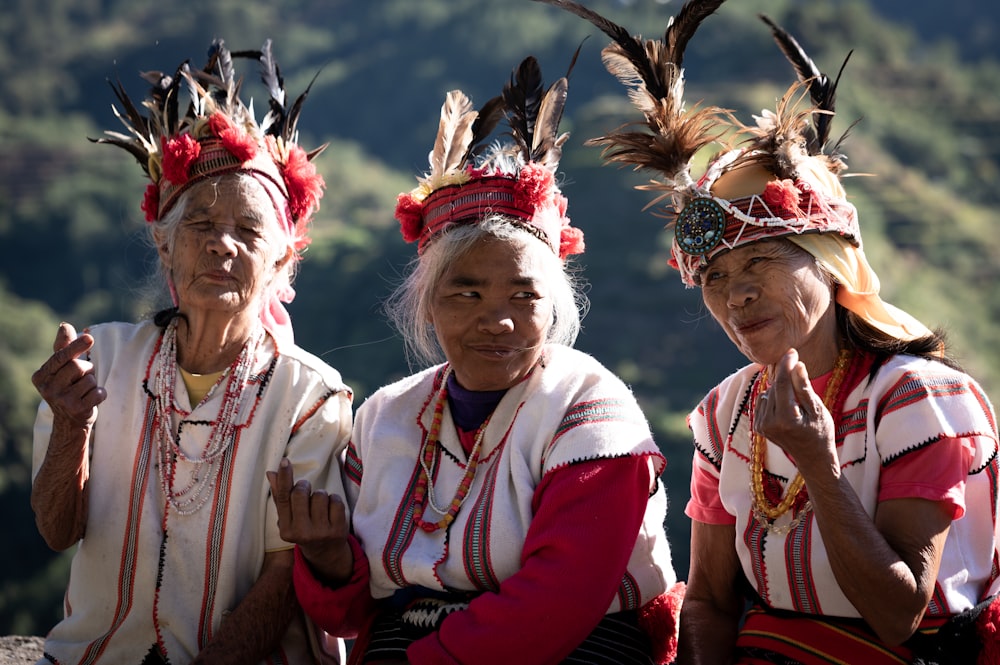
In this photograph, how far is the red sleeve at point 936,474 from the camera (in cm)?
→ 276

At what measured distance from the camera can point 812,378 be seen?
309cm

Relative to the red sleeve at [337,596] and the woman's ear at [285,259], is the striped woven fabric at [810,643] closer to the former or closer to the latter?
the red sleeve at [337,596]

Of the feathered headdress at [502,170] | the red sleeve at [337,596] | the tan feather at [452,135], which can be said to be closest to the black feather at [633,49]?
the feathered headdress at [502,170]

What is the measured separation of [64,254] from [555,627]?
176 feet

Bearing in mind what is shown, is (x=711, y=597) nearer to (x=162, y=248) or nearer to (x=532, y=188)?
(x=532, y=188)

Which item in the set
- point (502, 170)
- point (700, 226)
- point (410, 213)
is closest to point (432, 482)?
point (410, 213)

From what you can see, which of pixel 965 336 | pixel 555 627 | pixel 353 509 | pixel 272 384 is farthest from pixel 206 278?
pixel 965 336

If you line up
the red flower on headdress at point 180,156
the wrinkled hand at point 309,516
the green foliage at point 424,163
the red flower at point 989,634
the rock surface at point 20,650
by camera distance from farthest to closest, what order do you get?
the green foliage at point 424,163
the rock surface at point 20,650
the red flower on headdress at point 180,156
the wrinkled hand at point 309,516
the red flower at point 989,634

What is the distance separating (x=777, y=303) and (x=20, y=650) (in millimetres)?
3092

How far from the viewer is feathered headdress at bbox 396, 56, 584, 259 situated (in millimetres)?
3248

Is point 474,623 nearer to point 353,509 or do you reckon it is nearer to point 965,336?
point 353,509

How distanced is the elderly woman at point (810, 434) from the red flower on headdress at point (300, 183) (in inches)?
41.8

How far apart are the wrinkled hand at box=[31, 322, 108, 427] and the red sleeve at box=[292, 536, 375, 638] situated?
697mm

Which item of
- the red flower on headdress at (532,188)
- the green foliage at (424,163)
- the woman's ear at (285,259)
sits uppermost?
the green foliage at (424,163)
